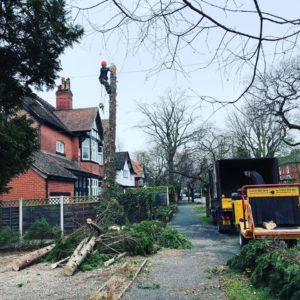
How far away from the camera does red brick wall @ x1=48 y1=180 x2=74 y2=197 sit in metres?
25.0

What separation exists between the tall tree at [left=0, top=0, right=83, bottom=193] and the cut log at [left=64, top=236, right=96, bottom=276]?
3.40 m

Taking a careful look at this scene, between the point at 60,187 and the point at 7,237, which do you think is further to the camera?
the point at 60,187

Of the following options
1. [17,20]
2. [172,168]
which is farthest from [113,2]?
[172,168]

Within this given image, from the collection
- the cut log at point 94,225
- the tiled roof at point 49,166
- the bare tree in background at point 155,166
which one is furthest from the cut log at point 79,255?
the bare tree in background at point 155,166

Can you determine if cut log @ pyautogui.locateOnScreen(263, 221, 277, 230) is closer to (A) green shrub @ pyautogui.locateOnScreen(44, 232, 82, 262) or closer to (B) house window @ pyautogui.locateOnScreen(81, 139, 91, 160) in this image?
(A) green shrub @ pyautogui.locateOnScreen(44, 232, 82, 262)

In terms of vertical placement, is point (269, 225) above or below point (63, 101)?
below

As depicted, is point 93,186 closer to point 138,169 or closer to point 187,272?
point 187,272

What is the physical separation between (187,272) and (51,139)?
69.5ft

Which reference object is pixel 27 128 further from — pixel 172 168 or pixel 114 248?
pixel 172 168

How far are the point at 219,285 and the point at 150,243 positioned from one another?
5427 millimetres

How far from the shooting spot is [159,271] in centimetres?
1081

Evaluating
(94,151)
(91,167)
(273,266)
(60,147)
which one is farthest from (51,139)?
(273,266)

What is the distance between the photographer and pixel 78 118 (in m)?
35.9

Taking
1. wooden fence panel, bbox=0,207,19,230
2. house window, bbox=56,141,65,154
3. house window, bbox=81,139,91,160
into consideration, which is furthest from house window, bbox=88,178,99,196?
wooden fence panel, bbox=0,207,19,230
